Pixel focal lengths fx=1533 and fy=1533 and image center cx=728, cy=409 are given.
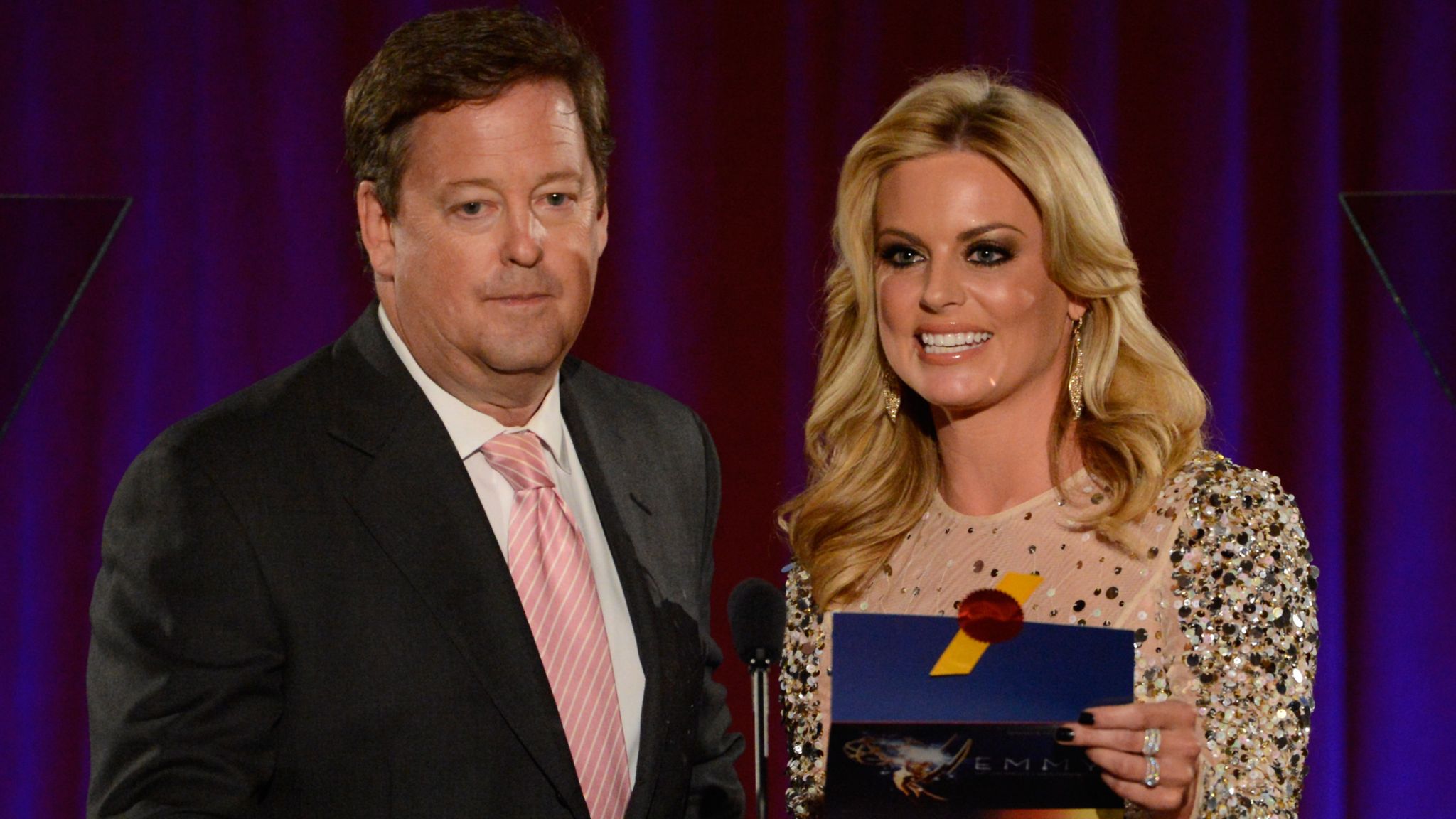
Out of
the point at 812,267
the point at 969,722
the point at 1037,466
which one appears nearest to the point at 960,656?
the point at 969,722

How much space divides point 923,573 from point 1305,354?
2.25 m

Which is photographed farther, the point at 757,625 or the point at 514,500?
the point at 514,500

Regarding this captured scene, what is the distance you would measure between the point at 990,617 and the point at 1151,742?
0.24 m

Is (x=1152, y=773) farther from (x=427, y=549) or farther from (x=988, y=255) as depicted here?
(x=427, y=549)

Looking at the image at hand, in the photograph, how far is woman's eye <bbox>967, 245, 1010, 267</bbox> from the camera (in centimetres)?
219

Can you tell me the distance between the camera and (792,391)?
13.4 feet

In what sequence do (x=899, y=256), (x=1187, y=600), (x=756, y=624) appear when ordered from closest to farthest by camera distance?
1. (x=756, y=624)
2. (x=1187, y=600)
3. (x=899, y=256)

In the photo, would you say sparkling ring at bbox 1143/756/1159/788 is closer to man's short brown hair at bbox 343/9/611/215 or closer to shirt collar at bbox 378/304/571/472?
shirt collar at bbox 378/304/571/472

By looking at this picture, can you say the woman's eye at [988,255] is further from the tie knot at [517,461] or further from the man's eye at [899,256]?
the tie knot at [517,461]

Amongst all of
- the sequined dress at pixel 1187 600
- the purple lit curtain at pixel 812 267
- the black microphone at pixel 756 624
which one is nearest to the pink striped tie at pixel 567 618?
the black microphone at pixel 756 624

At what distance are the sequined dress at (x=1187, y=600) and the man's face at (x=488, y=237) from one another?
0.65 m

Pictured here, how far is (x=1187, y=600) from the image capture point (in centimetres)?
206

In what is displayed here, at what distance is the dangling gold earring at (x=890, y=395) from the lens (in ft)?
7.97

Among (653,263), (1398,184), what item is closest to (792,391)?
(653,263)
